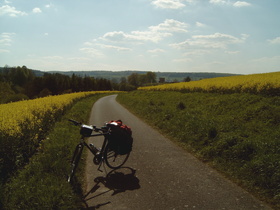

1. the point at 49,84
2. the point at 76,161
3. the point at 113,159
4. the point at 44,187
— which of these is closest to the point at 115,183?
the point at 76,161

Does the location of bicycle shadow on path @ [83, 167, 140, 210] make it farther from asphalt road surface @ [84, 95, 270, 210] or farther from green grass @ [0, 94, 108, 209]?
green grass @ [0, 94, 108, 209]

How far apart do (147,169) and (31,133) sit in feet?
13.3

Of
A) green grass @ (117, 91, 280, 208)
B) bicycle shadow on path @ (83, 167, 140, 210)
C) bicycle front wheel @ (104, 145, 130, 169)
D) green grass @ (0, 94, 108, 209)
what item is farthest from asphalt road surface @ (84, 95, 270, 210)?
green grass @ (0, 94, 108, 209)

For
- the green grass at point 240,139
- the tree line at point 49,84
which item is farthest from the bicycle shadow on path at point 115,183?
the tree line at point 49,84

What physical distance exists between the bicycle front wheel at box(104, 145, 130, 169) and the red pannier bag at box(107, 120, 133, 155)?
19cm

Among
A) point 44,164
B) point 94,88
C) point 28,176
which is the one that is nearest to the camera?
point 28,176

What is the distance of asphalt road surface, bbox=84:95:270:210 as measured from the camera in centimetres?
455

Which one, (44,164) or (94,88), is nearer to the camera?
(44,164)

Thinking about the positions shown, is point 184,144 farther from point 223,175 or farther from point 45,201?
point 45,201

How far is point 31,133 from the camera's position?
23.1 feet

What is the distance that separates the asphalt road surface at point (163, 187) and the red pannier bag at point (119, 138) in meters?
0.78

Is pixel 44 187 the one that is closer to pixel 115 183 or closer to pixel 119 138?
pixel 115 183

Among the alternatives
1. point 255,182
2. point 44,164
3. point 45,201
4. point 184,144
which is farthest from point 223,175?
point 44,164

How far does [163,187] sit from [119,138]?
182cm
